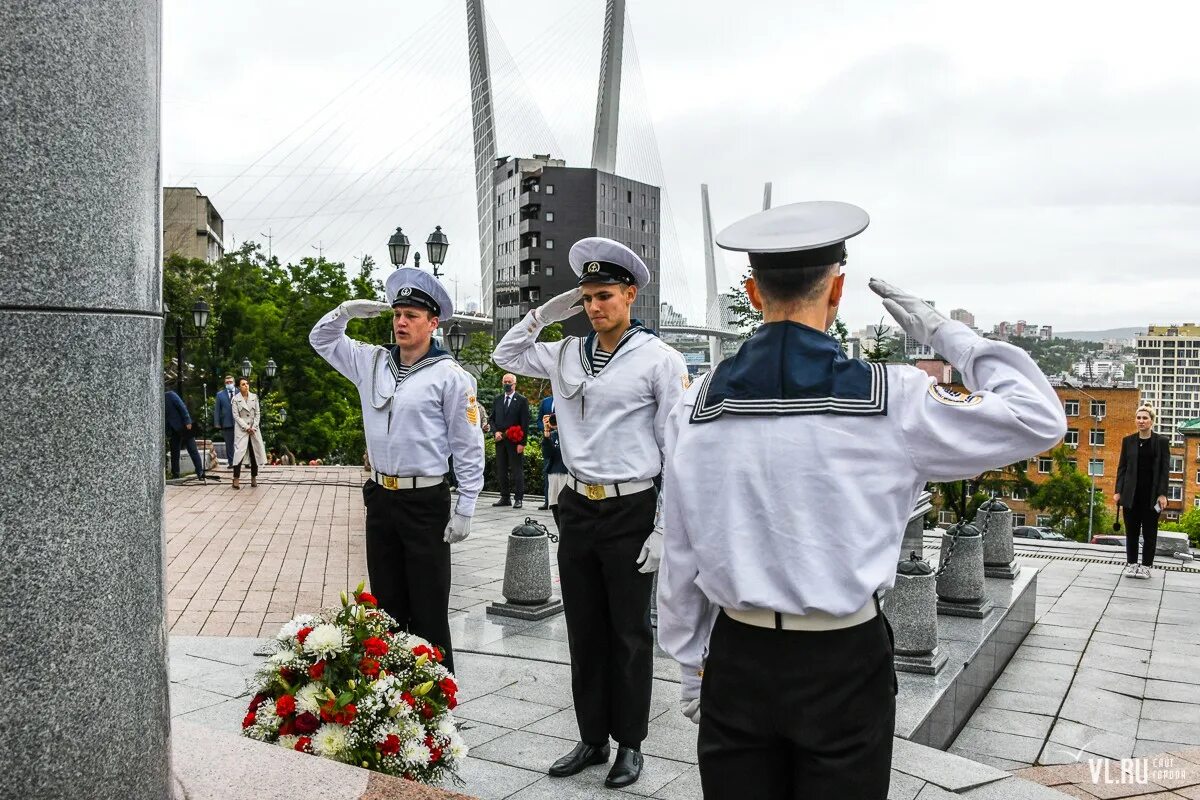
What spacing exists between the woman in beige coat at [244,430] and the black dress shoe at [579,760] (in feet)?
52.1

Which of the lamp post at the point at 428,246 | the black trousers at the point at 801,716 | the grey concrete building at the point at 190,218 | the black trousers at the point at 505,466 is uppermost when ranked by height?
the grey concrete building at the point at 190,218

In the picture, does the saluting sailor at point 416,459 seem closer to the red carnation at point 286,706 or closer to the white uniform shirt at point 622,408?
the white uniform shirt at point 622,408

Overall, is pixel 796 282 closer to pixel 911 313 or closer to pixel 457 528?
pixel 911 313

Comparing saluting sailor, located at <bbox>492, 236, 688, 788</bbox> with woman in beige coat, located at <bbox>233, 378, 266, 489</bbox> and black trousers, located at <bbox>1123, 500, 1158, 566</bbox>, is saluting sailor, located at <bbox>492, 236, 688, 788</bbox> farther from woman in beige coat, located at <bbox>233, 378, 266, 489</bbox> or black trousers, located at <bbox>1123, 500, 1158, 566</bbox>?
woman in beige coat, located at <bbox>233, 378, 266, 489</bbox>

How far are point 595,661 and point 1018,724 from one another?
3.59 m

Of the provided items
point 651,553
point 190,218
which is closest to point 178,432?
point 651,553

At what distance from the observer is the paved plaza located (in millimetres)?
4547

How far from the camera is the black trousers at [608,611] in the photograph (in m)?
4.35

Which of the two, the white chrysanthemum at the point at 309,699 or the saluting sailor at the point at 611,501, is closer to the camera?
the white chrysanthemum at the point at 309,699

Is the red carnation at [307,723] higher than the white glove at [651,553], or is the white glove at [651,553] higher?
the white glove at [651,553]

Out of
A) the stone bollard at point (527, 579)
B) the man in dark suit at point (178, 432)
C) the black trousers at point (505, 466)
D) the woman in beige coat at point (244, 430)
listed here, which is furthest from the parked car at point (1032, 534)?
the man in dark suit at point (178, 432)

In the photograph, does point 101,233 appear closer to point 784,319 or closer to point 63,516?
point 63,516

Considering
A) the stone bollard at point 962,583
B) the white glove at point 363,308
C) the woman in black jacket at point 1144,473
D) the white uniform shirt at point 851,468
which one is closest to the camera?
the white uniform shirt at point 851,468

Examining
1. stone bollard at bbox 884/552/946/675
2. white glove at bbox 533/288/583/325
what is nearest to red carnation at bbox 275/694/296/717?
white glove at bbox 533/288/583/325
